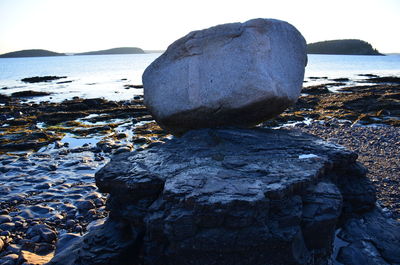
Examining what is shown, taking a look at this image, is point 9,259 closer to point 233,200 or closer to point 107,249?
point 107,249

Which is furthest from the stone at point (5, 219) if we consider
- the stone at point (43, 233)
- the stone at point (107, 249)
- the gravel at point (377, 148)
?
the gravel at point (377, 148)

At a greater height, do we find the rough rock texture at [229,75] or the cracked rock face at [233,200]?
the rough rock texture at [229,75]

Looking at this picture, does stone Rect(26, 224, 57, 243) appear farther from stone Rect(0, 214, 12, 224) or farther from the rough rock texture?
the rough rock texture

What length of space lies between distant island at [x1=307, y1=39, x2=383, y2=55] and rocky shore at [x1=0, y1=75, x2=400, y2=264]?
153884 mm

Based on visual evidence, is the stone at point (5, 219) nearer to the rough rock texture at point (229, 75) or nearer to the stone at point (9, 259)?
the stone at point (9, 259)

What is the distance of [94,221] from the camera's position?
6.44 meters

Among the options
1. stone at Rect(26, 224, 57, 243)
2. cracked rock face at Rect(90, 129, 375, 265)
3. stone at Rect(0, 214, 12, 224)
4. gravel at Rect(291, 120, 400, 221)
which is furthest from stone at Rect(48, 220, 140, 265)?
gravel at Rect(291, 120, 400, 221)

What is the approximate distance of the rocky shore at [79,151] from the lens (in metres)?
6.27

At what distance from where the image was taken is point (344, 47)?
162 m

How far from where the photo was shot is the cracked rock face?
13.3ft

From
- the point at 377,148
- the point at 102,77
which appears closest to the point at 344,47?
the point at 102,77

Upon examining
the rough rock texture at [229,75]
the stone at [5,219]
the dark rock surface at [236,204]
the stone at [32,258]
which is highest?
the rough rock texture at [229,75]

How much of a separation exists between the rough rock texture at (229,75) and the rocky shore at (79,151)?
276 cm

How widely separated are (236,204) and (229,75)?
9.99 ft
